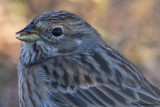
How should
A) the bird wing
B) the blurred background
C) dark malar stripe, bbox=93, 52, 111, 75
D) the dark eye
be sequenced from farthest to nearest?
→ the blurred background, the dark eye, dark malar stripe, bbox=93, 52, 111, 75, the bird wing

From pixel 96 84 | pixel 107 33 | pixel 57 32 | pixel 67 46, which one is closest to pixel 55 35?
pixel 57 32

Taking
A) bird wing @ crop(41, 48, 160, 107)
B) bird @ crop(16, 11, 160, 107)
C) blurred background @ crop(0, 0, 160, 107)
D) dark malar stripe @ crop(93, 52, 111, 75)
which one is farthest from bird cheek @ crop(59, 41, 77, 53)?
blurred background @ crop(0, 0, 160, 107)

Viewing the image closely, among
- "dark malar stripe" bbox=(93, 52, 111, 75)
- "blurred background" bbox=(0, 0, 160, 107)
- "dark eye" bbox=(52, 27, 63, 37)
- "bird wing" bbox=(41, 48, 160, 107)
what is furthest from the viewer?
"blurred background" bbox=(0, 0, 160, 107)

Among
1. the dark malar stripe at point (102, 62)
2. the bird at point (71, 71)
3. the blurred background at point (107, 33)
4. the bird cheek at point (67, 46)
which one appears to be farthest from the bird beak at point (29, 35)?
the blurred background at point (107, 33)

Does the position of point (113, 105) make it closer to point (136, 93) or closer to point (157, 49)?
point (136, 93)

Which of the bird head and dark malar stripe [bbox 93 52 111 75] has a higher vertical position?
the bird head

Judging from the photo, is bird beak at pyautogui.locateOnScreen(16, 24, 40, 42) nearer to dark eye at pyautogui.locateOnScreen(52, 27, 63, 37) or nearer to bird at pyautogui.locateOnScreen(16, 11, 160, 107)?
bird at pyautogui.locateOnScreen(16, 11, 160, 107)

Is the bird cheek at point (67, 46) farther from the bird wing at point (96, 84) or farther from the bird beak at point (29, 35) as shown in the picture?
the bird beak at point (29, 35)

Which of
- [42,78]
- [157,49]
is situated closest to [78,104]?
[42,78]
